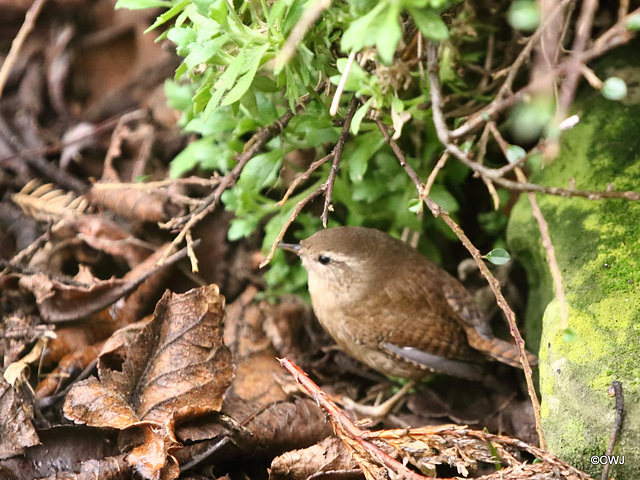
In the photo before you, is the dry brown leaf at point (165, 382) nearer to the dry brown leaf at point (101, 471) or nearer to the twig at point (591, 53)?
the dry brown leaf at point (101, 471)

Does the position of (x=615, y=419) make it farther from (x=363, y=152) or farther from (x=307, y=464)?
(x=363, y=152)

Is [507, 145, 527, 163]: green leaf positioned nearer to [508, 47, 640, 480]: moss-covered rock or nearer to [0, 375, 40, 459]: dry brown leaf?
[508, 47, 640, 480]: moss-covered rock

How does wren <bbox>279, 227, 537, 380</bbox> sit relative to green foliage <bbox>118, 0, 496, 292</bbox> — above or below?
below

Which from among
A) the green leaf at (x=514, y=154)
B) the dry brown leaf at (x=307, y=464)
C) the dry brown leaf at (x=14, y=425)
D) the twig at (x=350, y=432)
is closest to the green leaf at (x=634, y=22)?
the green leaf at (x=514, y=154)

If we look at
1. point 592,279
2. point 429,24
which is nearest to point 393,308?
point 592,279

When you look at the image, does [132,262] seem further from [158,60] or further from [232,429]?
[158,60]

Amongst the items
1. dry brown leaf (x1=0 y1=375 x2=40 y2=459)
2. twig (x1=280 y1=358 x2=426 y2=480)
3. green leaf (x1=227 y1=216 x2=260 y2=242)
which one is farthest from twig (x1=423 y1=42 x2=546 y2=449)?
dry brown leaf (x1=0 y1=375 x2=40 y2=459)

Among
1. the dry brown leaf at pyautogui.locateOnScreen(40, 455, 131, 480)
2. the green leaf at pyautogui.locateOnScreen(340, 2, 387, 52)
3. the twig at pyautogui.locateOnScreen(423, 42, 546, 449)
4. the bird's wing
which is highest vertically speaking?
the green leaf at pyautogui.locateOnScreen(340, 2, 387, 52)
